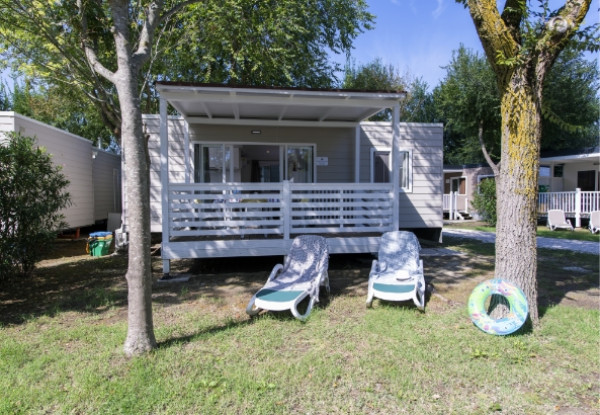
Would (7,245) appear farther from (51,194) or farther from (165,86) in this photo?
(165,86)

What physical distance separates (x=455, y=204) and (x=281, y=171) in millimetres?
13124

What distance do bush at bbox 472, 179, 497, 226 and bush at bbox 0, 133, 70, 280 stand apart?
15283 millimetres

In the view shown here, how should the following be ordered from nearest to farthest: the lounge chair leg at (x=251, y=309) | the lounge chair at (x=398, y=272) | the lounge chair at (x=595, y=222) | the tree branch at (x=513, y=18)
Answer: the tree branch at (x=513, y=18) → the lounge chair leg at (x=251, y=309) → the lounge chair at (x=398, y=272) → the lounge chair at (x=595, y=222)

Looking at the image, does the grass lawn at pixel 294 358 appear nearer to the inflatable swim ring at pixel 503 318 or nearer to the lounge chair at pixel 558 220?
the inflatable swim ring at pixel 503 318

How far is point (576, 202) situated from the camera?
15.3 metres

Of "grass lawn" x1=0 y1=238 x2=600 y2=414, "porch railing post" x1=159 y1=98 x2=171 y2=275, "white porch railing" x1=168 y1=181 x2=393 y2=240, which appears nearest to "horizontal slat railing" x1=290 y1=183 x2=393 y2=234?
"white porch railing" x1=168 y1=181 x2=393 y2=240

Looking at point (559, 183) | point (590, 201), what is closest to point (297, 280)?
point (590, 201)

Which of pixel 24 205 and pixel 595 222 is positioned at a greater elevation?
pixel 24 205

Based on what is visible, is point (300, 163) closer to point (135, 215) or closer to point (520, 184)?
point (520, 184)

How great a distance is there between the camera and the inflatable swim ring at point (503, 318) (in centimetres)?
393

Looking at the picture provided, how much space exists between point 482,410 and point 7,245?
6.16 meters

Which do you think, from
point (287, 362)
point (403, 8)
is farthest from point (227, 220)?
point (403, 8)

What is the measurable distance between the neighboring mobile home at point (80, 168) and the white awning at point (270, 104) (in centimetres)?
398

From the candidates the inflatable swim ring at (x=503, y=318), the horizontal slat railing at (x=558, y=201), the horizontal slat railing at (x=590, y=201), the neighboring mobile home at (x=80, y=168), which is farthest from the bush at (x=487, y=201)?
the neighboring mobile home at (x=80, y=168)
